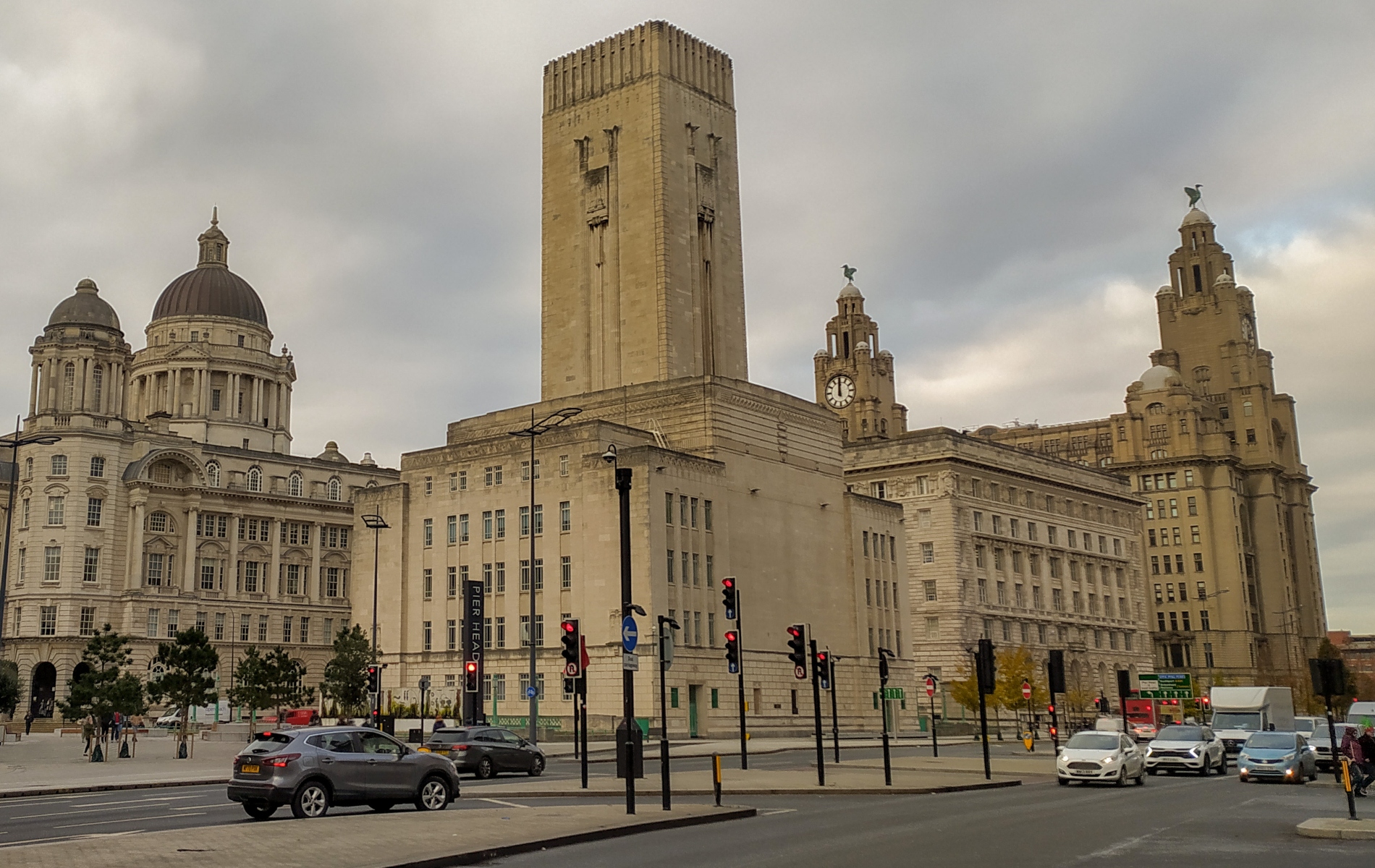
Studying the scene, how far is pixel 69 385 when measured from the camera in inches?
3898

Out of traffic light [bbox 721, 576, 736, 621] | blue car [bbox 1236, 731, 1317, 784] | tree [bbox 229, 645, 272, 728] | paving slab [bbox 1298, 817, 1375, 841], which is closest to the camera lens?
paving slab [bbox 1298, 817, 1375, 841]

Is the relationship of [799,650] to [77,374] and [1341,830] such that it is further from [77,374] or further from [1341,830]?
[77,374]

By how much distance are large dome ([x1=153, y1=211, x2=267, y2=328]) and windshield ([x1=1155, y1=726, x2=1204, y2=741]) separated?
108 metres

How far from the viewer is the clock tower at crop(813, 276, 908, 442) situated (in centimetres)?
14312

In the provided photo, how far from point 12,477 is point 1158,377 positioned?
11445 centimetres

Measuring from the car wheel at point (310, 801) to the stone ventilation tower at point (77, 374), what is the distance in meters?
85.0

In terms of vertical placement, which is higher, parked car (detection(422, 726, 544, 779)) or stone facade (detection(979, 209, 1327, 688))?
stone facade (detection(979, 209, 1327, 688))

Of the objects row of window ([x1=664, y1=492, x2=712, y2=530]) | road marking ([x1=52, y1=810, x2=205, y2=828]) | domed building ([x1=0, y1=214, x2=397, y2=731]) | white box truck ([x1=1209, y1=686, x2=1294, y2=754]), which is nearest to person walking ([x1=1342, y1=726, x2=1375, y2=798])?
white box truck ([x1=1209, y1=686, x2=1294, y2=754])

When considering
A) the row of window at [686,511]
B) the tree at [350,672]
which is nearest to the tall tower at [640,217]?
the row of window at [686,511]

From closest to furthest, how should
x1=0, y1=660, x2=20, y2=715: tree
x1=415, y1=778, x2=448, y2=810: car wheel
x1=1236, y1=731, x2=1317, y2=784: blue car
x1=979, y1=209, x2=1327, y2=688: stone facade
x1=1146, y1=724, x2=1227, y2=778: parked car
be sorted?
x1=415, y1=778, x2=448, y2=810: car wheel < x1=1236, y1=731, x2=1317, y2=784: blue car < x1=1146, y1=724, x2=1227, y2=778: parked car < x1=0, y1=660, x2=20, y2=715: tree < x1=979, y1=209, x2=1327, y2=688: stone facade

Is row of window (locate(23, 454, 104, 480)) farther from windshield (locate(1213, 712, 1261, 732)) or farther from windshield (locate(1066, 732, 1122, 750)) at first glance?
windshield (locate(1066, 732, 1122, 750))

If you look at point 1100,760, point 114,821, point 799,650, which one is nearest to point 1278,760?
point 1100,760

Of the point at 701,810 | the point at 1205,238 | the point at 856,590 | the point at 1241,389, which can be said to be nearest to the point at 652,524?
the point at 856,590

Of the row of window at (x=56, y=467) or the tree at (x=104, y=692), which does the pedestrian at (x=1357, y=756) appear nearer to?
the tree at (x=104, y=692)
